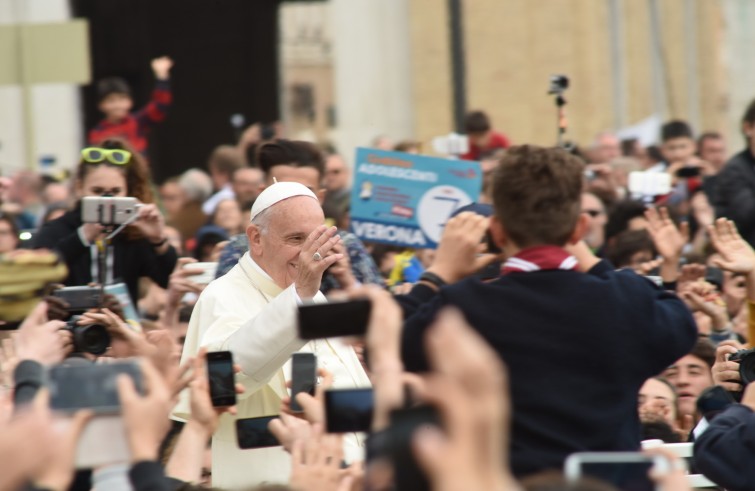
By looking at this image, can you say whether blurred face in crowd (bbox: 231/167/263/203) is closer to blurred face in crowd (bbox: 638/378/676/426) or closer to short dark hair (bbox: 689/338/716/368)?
short dark hair (bbox: 689/338/716/368)

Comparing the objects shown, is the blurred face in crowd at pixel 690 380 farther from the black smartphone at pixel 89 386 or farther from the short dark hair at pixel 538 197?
the black smartphone at pixel 89 386

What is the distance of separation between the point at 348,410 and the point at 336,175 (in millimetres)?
9589

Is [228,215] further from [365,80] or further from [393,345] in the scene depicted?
[365,80]

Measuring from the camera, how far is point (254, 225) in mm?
6656

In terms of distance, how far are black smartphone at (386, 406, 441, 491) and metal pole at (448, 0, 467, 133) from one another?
10831mm

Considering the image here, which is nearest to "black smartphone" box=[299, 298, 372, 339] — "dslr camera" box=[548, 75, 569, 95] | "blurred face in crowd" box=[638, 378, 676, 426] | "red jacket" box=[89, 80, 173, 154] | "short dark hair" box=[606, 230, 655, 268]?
"blurred face in crowd" box=[638, 378, 676, 426]

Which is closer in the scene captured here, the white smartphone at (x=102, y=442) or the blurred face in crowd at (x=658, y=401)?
the white smartphone at (x=102, y=442)

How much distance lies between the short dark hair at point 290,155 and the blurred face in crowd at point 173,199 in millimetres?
4956

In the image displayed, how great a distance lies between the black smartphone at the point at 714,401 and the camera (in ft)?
20.3

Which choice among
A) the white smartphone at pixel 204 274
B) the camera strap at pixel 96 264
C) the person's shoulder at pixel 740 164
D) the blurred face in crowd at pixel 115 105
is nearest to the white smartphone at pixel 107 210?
the white smartphone at pixel 204 274

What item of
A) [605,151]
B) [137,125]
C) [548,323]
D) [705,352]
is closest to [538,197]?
[548,323]

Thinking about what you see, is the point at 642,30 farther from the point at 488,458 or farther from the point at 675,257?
the point at 488,458

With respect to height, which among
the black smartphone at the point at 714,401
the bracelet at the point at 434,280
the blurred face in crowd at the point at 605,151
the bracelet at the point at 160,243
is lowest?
the blurred face in crowd at the point at 605,151

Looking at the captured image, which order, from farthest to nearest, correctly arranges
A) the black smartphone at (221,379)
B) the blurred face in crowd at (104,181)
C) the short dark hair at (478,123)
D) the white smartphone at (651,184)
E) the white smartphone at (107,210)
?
the short dark hair at (478,123) → the white smartphone at (651,184) → the blurred face in crowd at (104,181) → the white smartphone at (107,210) → the black smartphone at (221,379)
